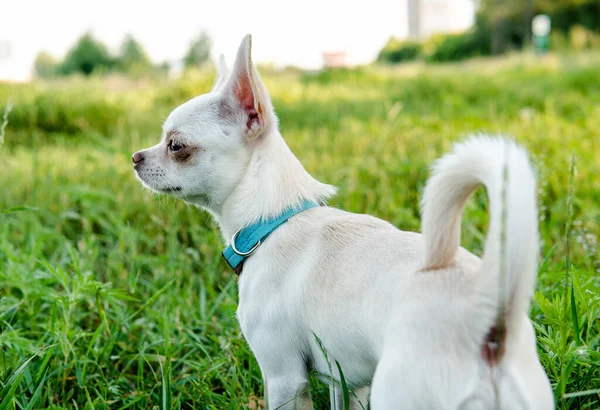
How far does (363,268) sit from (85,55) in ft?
127

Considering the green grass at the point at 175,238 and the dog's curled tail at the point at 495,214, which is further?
the green grass at the point at 175,238

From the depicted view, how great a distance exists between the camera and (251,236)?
73.6 inches

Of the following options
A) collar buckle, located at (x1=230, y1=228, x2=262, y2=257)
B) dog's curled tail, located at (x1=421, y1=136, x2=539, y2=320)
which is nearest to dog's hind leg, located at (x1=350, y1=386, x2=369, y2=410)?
collar buckle, located at (x1=230, y1=228, x2=262, y2=257)

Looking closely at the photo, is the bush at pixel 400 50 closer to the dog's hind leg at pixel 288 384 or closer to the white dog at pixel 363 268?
the white dog at pixel 363 268

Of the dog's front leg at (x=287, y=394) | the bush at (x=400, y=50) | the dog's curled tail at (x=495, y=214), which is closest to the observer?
the dog's curled tail at (x=495, y=214)

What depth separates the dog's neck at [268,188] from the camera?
6.27ft

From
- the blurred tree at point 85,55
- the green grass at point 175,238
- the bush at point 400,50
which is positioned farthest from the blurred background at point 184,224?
the bush at point 400,50

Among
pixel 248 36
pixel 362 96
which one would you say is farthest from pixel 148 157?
pixel 362 96

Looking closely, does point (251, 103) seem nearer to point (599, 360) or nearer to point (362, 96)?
point (599, 360)

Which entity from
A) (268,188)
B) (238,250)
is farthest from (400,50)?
(238,250)

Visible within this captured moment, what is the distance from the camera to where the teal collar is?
185 cm

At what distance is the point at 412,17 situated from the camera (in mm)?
58219

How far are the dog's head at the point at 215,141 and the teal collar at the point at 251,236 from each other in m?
0.19

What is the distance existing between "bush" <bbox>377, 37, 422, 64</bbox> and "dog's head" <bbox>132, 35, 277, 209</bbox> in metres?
40.0
